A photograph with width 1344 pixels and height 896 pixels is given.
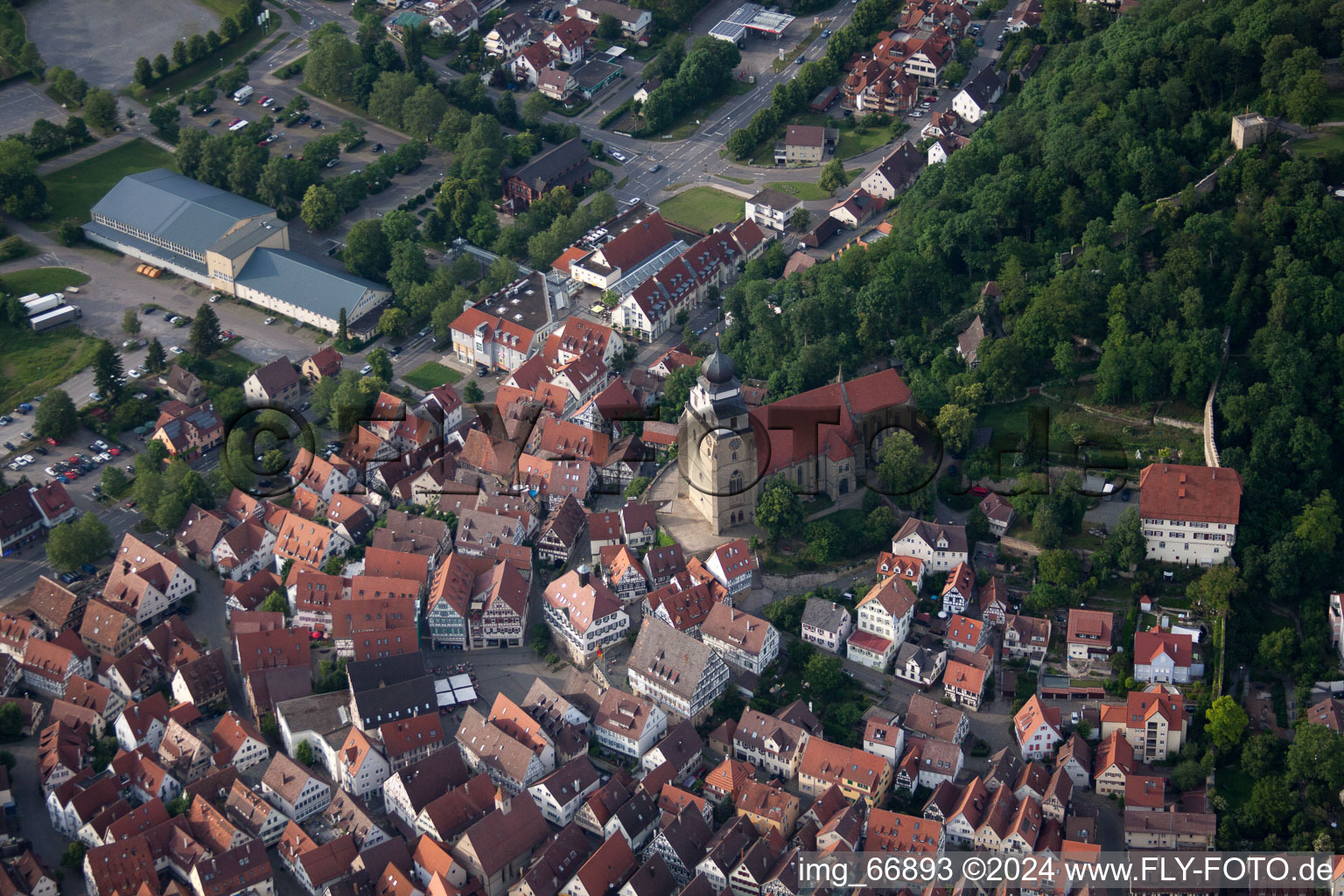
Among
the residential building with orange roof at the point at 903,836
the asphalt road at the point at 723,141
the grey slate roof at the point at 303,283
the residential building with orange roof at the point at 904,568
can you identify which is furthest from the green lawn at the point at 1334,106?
the grey slate roof at the point at 303,283

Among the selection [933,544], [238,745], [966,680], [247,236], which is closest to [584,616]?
[238,745]

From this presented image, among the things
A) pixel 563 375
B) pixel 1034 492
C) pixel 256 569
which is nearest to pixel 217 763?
pixel 256 569

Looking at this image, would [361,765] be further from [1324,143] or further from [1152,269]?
[1324,143]

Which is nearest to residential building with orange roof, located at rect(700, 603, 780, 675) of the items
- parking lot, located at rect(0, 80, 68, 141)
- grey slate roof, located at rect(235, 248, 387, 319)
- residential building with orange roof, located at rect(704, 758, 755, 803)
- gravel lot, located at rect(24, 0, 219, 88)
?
residential building with orange roof, located at rect(704, 758, 755, 803)

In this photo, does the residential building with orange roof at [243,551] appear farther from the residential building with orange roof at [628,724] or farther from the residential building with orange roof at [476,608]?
the residential building with orange roof at [628,724]

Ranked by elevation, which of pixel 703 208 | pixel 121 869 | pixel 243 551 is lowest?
pixel 703 208

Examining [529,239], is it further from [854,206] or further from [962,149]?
[962,149]
